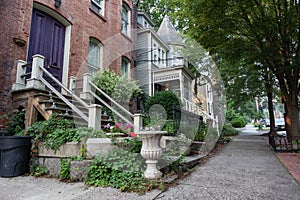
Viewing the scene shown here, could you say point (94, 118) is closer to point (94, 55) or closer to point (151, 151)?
point (151, 151)

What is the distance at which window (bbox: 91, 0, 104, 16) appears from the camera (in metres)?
8.00

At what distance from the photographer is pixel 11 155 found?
10.7 ft

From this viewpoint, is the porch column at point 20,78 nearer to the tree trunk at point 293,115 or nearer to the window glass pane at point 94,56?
the window glass pane at point 94,56

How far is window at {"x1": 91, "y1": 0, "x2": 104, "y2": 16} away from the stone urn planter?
7.07m

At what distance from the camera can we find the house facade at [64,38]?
472cm

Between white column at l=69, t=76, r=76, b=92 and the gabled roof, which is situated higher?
the gabled roof

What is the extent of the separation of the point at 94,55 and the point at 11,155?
5.21m

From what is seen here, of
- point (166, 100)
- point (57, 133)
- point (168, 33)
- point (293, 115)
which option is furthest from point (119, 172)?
point (168, 33)

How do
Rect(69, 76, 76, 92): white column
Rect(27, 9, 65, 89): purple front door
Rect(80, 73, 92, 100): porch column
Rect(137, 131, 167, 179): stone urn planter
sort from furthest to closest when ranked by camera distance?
Rect(69, 76, 76, 92): white column → Rect(80, 73, 92, 100): porch column → Rect(27, 9, 65, 89): purple front door → Rect(137, 131, 167, 179): stone urn planter

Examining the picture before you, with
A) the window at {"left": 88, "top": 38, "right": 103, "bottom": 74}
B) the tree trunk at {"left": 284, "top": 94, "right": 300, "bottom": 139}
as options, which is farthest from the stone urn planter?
the tree trunk at {"left": 284, "top": 94, "right": 300, "bottom": 139}

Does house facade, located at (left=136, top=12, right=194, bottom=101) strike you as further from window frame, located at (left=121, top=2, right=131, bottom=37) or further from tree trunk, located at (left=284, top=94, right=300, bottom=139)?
tree trunk, located at (left=284, top=94, right=300, bottom=139)

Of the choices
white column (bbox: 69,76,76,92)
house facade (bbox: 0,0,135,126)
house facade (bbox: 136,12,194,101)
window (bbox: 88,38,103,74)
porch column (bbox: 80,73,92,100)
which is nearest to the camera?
house facade (bbox: 0,0,135,126)

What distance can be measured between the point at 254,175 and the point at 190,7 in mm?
5121

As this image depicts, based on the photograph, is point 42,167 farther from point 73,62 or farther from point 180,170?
point 73,62
